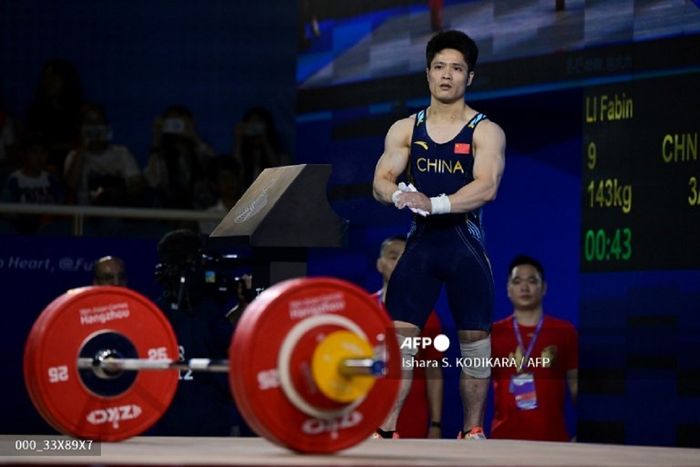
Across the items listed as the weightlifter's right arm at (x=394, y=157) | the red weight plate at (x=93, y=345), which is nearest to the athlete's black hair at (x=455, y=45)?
the weightlifter's right arm at (x=394, y=157)

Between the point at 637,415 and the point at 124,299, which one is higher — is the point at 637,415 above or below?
below

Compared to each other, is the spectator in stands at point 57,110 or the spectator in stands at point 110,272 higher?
the spectator in stands at point 57,110

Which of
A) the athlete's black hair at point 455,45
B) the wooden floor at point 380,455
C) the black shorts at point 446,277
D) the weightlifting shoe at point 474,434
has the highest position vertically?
the athlete's black hair at point 455,45

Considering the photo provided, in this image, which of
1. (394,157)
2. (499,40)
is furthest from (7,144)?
(394,157)

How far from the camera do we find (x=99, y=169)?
11148 mm

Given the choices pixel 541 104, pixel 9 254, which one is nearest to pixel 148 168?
pixel 9 254

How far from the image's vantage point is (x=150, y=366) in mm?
5184

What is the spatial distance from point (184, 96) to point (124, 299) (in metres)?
7.11

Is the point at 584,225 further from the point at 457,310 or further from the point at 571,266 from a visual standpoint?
the point at 457,310

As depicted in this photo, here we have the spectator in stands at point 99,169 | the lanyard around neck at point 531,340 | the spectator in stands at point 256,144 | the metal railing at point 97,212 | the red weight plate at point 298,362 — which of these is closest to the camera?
the red weight plate at point 298,362

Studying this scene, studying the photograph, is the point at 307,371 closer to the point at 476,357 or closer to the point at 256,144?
the point at 476,357

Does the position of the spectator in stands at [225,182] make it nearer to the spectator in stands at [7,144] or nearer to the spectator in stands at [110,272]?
the spectator in stands at [7,144]

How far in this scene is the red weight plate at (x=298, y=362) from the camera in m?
4.49

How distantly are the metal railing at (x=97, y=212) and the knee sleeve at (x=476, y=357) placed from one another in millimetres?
3802
